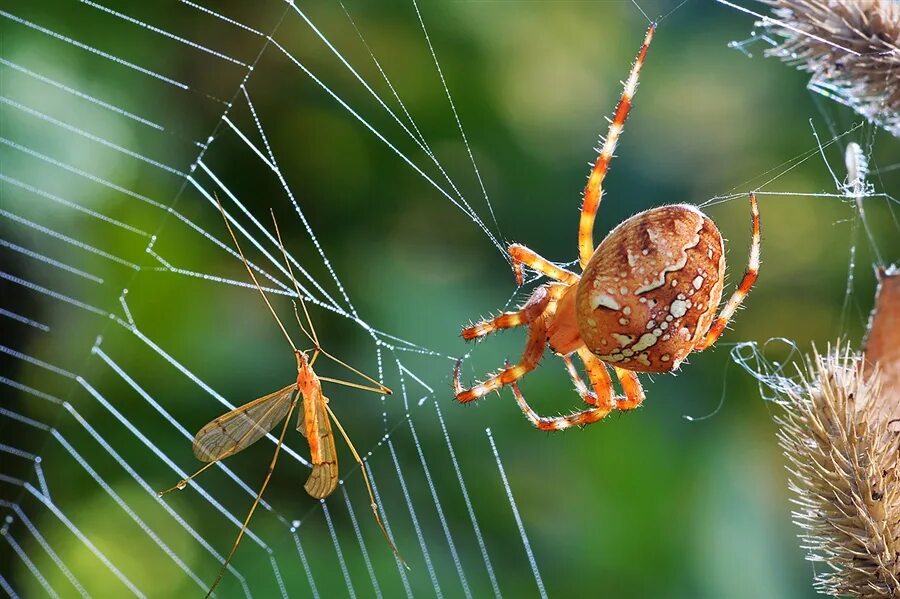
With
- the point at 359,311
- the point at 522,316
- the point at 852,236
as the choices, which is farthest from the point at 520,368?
the point at 852,236

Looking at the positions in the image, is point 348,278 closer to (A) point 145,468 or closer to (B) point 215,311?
(B) point 215,311

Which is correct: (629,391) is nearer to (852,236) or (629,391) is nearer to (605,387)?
(605,387)

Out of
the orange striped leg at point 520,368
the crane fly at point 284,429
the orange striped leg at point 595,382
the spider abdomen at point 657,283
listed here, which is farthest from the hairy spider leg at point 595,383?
the crane fly at point 284,429

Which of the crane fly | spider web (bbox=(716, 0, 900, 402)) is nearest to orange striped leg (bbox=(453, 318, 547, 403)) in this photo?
the crane fly

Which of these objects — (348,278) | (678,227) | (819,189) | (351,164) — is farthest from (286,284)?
(819,189)

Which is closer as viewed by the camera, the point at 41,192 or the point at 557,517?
the point at 41,192

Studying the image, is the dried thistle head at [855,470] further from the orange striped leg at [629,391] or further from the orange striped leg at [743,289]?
the orange striped leg at [629,391]
